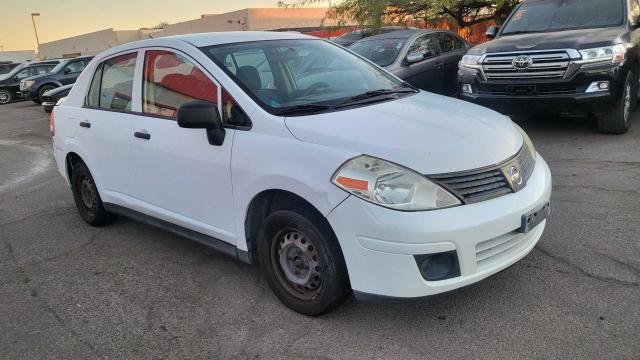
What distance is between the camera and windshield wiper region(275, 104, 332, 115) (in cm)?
330

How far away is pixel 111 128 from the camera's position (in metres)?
4.43

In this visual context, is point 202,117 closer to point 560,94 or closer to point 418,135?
point 418,135

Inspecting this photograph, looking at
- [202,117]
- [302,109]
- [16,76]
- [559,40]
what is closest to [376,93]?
[302,109]

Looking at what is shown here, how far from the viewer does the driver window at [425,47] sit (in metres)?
9.09

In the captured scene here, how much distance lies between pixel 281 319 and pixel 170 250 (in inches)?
66.0

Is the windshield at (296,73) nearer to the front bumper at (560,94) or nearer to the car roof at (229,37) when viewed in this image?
the car roof at (229,37)

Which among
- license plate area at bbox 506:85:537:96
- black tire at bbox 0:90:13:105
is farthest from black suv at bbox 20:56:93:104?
license plate area at bbox 506:85:537:96

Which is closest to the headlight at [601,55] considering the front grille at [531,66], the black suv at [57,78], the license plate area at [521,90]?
the front grille at [531,66]

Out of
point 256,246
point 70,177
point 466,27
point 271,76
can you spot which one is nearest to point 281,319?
point 256,246

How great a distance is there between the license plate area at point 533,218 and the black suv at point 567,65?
3.98 meters

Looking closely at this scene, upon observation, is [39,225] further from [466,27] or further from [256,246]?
[466,27]

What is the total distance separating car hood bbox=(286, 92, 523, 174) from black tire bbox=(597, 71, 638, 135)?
4.12m

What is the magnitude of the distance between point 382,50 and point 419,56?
4.05ft

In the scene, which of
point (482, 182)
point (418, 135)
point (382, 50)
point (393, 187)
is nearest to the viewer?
point (393, 187)
